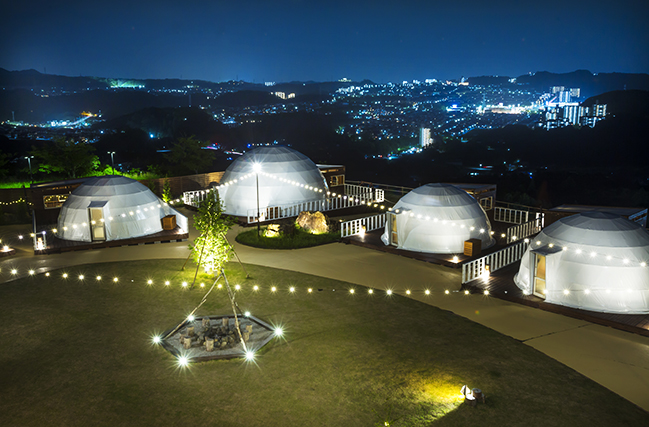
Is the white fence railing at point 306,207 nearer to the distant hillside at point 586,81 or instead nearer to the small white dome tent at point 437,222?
the small white dome tent at point 437,222

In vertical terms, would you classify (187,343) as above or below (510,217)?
below

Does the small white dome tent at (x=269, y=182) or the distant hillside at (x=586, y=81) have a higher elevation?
the distant hillside at (x=586, y=81)

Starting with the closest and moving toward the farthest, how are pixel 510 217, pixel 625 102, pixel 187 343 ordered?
pixel 187 343 < pixel 510 217 < pixel 625 102

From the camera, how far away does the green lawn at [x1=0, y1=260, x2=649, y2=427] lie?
761cm

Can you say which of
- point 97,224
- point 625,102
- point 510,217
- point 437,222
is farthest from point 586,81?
point 97,224

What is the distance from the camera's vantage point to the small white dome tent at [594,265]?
1147 cm

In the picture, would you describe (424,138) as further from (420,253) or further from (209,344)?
(209,344)

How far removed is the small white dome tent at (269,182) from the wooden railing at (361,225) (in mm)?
5074

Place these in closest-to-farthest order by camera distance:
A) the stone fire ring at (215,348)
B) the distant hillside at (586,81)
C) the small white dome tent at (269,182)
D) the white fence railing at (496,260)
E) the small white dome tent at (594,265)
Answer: the stone fire ring at (215,348) < the small white dome tent at (594,265) < the white fence railing at (496,260) < the small white dome tent at (269,182) < the distant hillside at (586,81)

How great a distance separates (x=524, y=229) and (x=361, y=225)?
6965mm

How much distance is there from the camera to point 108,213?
1952 cm

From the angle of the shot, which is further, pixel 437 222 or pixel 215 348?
pixel 437 222

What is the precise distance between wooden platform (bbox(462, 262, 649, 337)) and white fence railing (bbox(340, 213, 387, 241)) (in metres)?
6.93

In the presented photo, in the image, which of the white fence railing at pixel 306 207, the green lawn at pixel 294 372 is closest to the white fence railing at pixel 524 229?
the green lawn at pixel 294 372
